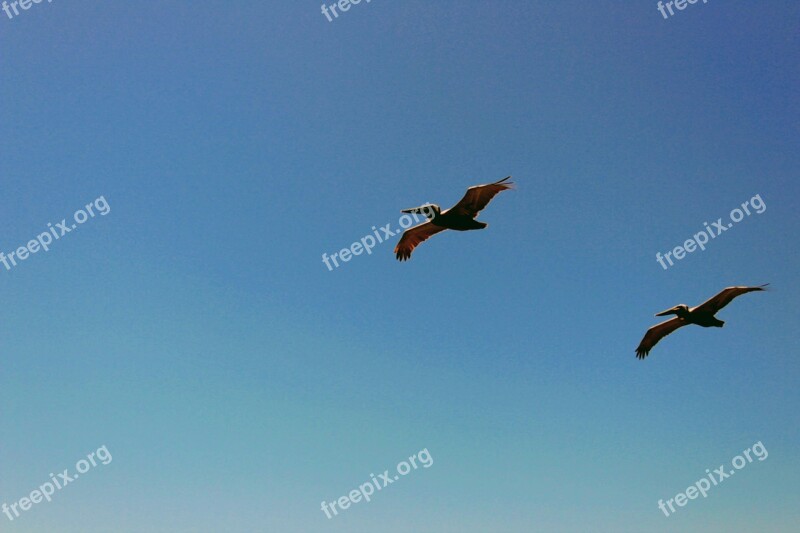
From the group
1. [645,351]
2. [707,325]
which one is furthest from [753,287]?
[645,351]

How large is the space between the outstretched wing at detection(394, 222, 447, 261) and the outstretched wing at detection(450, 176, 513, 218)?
2.53 meters

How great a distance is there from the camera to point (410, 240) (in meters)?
25.4

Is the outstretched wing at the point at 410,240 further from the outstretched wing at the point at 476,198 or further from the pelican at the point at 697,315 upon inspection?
the pelican at the point at 697,315

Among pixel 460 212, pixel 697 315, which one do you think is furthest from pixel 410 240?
pixel 697 315

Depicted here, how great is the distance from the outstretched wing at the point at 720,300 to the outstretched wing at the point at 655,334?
2.14 meters

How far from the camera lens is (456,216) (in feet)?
74.3

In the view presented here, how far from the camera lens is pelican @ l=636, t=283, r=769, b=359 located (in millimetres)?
23016

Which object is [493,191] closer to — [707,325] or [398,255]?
[398,255]

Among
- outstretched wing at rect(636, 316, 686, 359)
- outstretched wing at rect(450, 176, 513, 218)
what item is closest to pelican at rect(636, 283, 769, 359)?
outstretched wing at rect(636, 316, 686, 359)

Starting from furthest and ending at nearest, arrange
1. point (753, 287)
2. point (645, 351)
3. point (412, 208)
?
point (645, 351) < point (412, 208) < point (753, 287)

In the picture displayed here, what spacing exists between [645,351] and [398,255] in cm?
1189

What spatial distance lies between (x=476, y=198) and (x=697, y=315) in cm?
999

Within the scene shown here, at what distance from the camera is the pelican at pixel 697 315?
2302 centimetres

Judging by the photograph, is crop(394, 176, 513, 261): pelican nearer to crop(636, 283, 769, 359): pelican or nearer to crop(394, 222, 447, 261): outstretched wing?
crop(394, 222, 447, 261): outstretched wing
